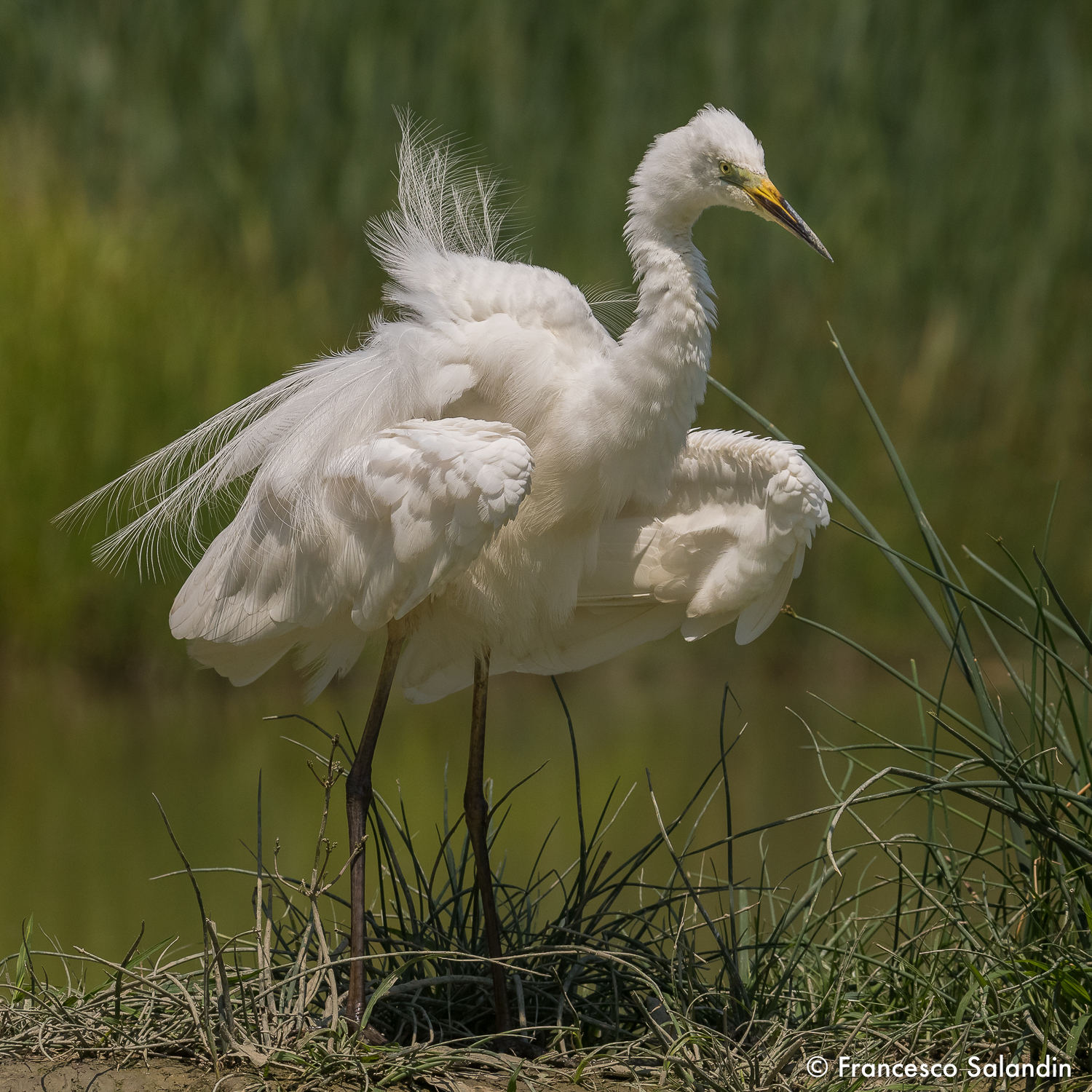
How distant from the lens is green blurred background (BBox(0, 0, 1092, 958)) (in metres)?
4.15

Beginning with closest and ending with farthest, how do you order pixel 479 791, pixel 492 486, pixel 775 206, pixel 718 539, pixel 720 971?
pixel 492 486 → pixel 775 206 → pixel 720 971 → pixel 718 539 → pixel 479 791

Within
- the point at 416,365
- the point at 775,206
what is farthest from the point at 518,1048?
the point at 775,206

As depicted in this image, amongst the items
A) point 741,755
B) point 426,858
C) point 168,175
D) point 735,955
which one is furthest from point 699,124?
point 168,175

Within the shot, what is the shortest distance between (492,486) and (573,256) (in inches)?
116

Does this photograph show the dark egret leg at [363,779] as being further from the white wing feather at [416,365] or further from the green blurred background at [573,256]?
the green blurred background at [573,256]

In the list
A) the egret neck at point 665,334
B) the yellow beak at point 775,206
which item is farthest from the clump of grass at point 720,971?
the yellow beak at point 775,206

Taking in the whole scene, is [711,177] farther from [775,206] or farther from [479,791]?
[479,791]

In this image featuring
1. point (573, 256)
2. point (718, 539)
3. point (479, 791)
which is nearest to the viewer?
point (718, 539)

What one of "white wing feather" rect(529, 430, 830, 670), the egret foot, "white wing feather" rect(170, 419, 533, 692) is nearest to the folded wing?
"white wing feather" rect(529, 430, 830, 670)

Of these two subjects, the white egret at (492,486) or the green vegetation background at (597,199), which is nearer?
the white egret at (492,486)

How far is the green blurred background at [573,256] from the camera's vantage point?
13.6 feet

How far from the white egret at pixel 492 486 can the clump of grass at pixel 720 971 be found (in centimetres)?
10

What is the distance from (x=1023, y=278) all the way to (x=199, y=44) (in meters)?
3.17

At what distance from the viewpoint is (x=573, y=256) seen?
14.9ft
